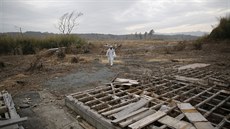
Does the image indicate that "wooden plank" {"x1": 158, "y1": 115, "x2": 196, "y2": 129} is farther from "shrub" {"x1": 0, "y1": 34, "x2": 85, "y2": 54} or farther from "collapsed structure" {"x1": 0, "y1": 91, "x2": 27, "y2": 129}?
"shrub" {"x1": 0, "y1": 34, "x2": 85, "y2": 54}

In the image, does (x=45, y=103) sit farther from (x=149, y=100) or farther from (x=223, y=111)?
(x=223, y=111)

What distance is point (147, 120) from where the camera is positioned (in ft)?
11.8

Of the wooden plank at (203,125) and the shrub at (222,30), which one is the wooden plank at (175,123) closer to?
the wooden plank at (203,125)

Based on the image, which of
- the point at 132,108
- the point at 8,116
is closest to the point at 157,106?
the point at 132,108

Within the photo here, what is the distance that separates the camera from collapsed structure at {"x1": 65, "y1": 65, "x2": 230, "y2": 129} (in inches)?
140

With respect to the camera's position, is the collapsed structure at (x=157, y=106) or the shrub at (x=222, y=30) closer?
the collapsed structure at (x=157, y=106)

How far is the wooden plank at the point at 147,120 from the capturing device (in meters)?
3.39

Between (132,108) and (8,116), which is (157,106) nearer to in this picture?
(132,108)

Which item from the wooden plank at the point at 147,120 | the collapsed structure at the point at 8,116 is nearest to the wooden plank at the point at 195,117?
the wooden plank at the point at 147,120

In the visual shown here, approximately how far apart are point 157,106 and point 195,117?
879 millimetres

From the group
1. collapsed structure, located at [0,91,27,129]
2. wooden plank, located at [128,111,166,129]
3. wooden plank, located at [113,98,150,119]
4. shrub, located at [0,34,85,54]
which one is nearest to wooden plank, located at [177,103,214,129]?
wooden plank, located at [128,111,166,129]

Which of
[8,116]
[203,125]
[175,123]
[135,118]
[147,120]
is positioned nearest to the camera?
[203,125]

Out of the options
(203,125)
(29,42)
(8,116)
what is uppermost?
(29,42)

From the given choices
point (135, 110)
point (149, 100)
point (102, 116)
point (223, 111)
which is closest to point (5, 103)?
point (102, 116)
